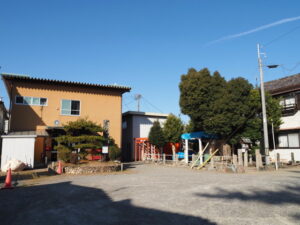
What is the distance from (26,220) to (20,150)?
13305mm

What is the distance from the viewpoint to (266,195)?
809 centimetres

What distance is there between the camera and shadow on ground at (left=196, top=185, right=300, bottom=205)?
24.2 feet

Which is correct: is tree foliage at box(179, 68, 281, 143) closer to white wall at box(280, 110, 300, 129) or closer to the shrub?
white wall at box(280, 110, 300, 129)

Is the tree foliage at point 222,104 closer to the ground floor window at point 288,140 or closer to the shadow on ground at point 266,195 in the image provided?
the ground floor window at point 288,140

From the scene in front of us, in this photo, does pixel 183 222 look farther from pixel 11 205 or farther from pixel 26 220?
pixel 11 205

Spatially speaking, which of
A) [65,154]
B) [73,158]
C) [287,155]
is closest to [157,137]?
[73,158]

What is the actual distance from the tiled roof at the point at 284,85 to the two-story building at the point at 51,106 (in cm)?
1338

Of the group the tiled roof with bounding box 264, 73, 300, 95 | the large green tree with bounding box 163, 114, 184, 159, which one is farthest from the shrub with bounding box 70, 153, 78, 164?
the tiled roof with bounding box 264, 73, 300, 95

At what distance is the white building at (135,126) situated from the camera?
28683mm

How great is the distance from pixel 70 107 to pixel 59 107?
92cm

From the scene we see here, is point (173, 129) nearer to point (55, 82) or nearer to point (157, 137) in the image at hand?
point (157, 137)

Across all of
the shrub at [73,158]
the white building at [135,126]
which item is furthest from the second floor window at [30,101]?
the white building at [135,126]

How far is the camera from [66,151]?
1623 cm

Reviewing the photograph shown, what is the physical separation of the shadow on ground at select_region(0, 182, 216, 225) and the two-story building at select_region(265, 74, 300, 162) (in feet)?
54.6
